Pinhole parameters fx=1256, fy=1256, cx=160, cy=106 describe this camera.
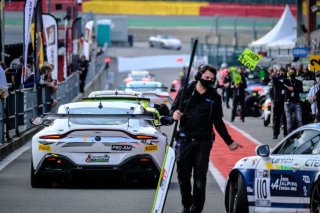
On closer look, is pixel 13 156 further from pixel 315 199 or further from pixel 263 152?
pixel 315 199

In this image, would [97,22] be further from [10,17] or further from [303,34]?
[303,34]

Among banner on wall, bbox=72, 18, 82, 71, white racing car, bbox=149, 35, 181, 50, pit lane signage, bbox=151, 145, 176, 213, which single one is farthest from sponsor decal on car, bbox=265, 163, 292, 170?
white racing car, bbox=149, 35, 181, 50

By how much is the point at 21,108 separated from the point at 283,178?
640 inches

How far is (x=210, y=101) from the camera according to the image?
12727 mm

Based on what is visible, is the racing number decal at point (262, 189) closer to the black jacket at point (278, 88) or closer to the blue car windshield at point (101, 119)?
the blue car windshield at point (101, 119)

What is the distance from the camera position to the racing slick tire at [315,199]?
1110cm

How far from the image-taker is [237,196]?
40.8ft

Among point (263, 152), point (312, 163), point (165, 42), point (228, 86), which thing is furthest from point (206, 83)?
point (165, 42)

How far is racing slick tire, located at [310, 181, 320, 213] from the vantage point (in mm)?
11102

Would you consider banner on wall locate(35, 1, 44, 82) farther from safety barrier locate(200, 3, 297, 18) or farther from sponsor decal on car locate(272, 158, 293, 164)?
safety barrier locate(200, 3, 297, 18)

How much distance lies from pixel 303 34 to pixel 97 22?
47.1 m

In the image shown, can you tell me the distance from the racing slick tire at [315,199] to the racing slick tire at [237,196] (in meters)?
1.24

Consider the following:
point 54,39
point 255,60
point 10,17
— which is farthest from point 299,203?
point 10,17

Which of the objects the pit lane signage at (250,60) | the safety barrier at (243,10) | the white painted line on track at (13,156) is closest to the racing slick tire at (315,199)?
the white painted line on track at (13,156)
